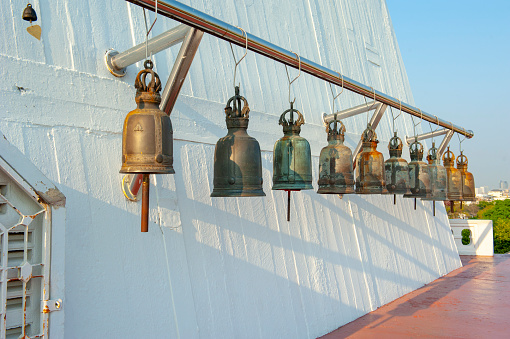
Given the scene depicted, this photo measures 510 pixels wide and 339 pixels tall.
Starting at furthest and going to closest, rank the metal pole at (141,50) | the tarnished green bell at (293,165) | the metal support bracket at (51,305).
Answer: the tarnished green bell at (293,165) → the metal pole at (141,50) → the metal support bracket at (51,305)

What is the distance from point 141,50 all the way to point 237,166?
998 mm

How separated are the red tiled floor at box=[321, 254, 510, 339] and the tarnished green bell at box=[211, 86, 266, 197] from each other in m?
2.52

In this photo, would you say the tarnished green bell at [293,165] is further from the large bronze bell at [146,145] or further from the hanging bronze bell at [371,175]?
the large bronze bell at [146,145]

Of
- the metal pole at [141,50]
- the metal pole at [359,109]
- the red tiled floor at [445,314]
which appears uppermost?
the metal pole at [359,109]

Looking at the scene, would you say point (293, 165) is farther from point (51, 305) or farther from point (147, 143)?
point (51, 305)

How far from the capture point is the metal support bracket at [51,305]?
2.26 m

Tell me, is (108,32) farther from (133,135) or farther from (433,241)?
(433,241)

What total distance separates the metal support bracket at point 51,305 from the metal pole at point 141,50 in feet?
5.58

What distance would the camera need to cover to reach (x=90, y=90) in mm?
3332

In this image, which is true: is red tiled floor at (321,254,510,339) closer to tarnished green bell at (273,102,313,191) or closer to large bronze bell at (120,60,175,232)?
tarnished green bell at (273,102,313,191)

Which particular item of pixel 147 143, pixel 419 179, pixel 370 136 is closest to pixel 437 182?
pixel 419 179

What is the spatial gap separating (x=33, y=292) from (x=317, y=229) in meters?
3.59

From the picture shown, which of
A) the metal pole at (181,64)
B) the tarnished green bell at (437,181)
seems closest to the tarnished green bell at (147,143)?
the metal pole at (181,64)

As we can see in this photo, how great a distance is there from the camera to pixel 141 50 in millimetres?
3311
